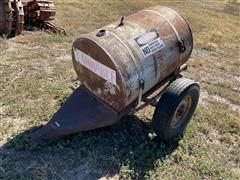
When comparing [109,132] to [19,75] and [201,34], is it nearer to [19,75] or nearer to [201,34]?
[19,75]

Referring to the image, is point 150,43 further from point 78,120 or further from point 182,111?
point 78,120

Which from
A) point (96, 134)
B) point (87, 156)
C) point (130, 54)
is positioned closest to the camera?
point (130, 54)

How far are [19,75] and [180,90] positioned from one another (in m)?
3.99

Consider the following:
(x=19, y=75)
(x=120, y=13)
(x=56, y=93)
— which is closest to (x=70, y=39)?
(x=19, y=75)

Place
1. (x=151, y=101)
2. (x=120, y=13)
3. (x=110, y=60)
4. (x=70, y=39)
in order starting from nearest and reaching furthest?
1. (x=110, y=60)
2. (x=151, y=101)
3. (x=70, y=39)
4. (x=120, y=13)

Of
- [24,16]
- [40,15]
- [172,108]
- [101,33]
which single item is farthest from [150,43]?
[24,16]

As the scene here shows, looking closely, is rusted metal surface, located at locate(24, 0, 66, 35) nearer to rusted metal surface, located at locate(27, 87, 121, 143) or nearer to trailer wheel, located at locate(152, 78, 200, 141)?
rusted metal surface, located at locate(27, 87, 121, 143)

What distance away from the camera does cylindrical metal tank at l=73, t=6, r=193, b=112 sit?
5.02m

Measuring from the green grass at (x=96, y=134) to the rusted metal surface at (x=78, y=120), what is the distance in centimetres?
22

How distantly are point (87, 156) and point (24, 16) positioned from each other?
6817 mm

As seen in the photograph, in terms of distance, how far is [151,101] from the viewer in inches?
231

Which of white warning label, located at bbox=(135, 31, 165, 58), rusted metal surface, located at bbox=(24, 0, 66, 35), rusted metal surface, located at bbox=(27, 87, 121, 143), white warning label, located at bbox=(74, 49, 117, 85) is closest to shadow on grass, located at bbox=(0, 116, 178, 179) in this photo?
rusted metal surface, located at bbox=(27, 87, 121, 143)

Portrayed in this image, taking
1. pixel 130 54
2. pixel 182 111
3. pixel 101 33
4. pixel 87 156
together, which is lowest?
pixel 87 156

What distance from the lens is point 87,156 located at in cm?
541
